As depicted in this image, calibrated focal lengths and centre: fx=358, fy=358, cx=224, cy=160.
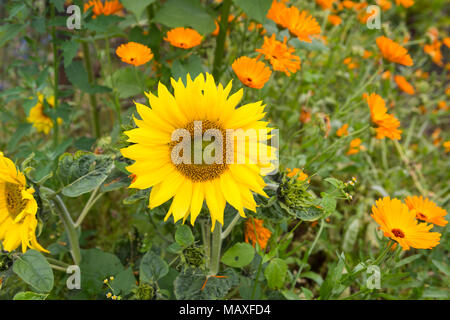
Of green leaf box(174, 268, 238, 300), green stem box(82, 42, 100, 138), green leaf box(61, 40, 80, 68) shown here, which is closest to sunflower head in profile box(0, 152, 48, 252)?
green leaf box(174, 268, 238, 300)

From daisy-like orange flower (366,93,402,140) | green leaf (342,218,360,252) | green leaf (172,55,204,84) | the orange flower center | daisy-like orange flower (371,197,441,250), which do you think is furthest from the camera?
green leaf (342,218,360,252)

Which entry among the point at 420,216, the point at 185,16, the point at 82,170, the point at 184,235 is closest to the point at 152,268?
the point at 184,235

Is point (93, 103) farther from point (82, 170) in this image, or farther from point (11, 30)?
point (82, 170)

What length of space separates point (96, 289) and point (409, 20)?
3.98 meters

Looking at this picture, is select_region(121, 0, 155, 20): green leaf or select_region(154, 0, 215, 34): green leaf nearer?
select_region(121, 0, 155, 20): green leaf

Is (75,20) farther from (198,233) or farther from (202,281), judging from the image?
(202,281)

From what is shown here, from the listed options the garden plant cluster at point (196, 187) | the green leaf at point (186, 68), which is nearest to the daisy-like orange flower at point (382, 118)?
the garden plant cluster at point (196, 187)

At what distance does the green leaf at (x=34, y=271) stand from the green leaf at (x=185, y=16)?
84cm

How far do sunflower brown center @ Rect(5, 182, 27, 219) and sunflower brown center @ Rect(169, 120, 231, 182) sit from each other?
0.39m

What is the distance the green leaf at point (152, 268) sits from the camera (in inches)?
39.1

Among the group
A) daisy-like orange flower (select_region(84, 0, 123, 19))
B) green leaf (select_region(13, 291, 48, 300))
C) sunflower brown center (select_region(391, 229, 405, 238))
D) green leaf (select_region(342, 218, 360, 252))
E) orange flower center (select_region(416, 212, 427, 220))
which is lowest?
green leaf (select_region(342, 218, 360, 252))

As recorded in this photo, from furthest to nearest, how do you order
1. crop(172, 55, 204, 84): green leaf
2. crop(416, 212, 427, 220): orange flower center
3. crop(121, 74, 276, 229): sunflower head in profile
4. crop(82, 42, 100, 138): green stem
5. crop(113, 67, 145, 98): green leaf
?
crop(82, 42, 100, 138): green stem
crop(113, 67, 145, 98): green leaf
crop(172, 55, 204, 84): green leaf
crop(416, 212, 427, 220): orange flower center
crop(121, 74, 276, 229): sunflower head in profile

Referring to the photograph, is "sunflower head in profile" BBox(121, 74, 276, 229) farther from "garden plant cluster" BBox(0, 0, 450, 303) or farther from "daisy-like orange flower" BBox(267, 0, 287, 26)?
"daisy-like orange flower" BBox(267, 0, 287, 26)

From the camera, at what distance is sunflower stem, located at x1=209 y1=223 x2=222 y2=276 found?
941mm
